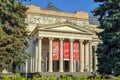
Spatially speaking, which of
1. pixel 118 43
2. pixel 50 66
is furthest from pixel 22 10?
pixel 50 66

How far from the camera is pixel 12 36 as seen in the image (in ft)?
89.4

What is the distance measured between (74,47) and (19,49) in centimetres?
2416

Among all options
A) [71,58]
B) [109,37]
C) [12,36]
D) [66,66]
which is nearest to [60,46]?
[71,58]

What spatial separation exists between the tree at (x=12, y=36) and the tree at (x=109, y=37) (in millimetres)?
8066

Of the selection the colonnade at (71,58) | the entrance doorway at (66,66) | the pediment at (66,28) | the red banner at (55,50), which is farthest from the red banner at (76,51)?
the entrance doorway at (66,66)

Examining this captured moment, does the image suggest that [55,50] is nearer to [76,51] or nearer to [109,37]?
[76,51]

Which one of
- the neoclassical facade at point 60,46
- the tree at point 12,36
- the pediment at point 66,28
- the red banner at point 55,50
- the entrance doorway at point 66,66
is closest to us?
the tree at point 12,36

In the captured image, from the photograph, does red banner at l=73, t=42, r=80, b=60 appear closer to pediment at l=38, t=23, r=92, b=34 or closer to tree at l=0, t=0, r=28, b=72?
pediment at l=38, t=23, r=92, b=34

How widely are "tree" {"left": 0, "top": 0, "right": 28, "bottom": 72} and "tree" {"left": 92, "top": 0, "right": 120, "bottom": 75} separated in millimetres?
8066

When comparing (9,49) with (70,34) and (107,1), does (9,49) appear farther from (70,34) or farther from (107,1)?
(70,34)

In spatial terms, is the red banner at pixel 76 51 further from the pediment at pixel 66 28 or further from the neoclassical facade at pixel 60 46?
the pediment at pixel 66 28

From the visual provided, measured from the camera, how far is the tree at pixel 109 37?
20.7 metres

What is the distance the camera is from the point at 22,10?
29.6 metres

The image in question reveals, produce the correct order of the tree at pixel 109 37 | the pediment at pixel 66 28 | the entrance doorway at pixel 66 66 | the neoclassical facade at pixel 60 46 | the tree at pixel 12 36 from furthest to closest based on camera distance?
the entrance doorway at pixel 66 66 → the neoclassical facade at pixel 60 46 → the pediment at pixel 66 28 → the tree at pixel 12 36 → the tree at pixel 109 37
